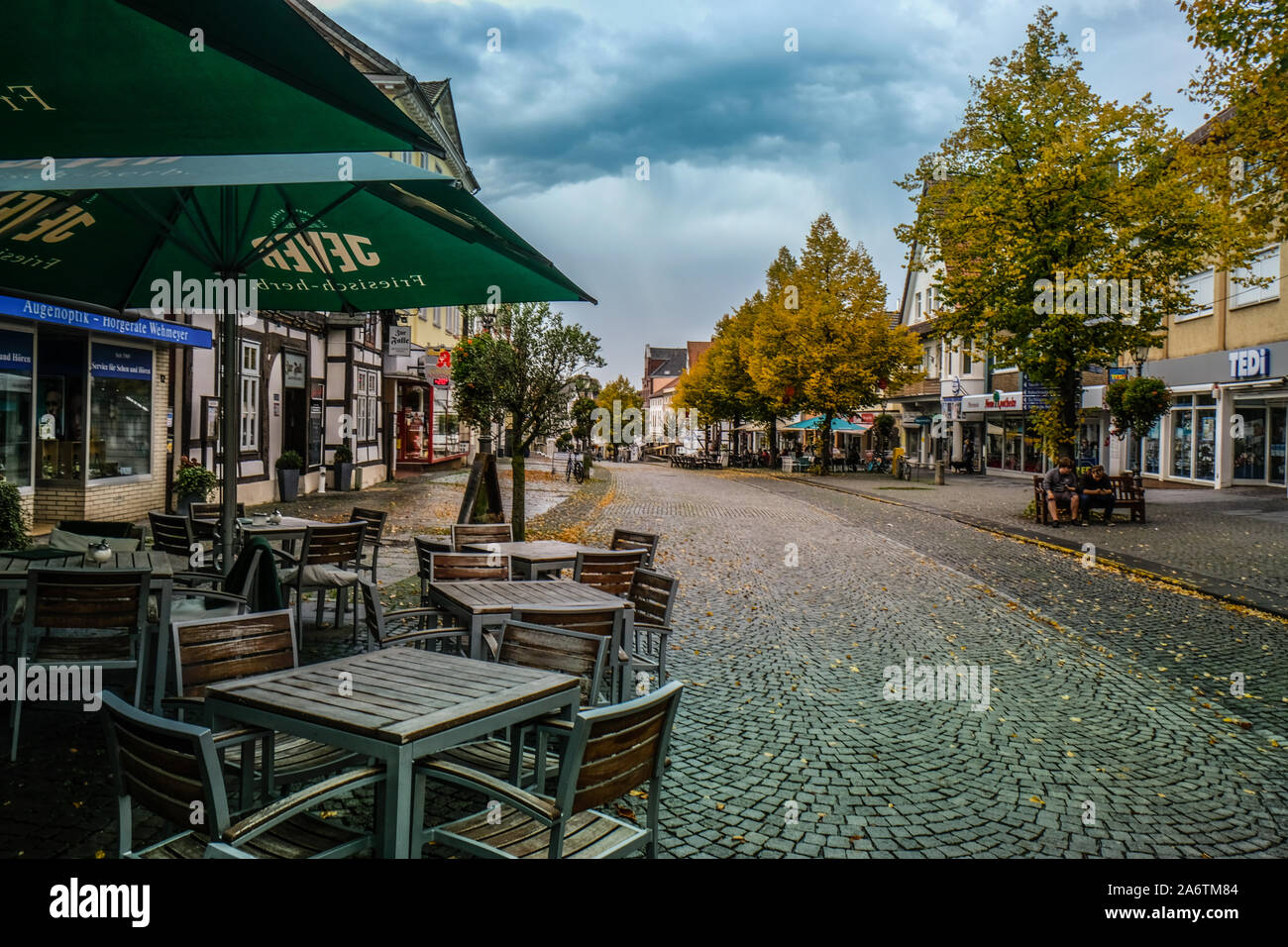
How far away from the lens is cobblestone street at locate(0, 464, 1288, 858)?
3896mm

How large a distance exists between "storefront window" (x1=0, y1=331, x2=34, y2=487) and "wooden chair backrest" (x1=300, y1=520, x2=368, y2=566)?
6937 millimetres

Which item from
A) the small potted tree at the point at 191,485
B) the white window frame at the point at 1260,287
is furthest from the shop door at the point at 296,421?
the white window frame at the point at 1260,287

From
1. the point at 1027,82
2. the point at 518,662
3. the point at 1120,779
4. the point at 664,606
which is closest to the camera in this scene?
the point at 518,662

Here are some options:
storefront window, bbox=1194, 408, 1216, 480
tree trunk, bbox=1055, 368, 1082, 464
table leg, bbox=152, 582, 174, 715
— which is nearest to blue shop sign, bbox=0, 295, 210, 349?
table leg, bbox=152, 582, 174, 715

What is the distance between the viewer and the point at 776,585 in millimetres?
10484

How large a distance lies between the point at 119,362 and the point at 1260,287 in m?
26.0

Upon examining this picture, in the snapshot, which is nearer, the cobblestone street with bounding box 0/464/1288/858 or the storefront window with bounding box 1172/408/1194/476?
the cobblestone street with bounding box 0/464/1288/858

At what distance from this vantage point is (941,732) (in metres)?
5.31

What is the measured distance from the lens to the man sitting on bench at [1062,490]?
1736 centimetres

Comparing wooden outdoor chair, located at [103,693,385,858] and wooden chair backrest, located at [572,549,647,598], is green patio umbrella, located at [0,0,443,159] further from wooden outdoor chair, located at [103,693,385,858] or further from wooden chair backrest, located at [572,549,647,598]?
wooden chair backrest, located at [572,549,647,598]

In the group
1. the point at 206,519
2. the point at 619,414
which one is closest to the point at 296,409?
the point at 206,519
